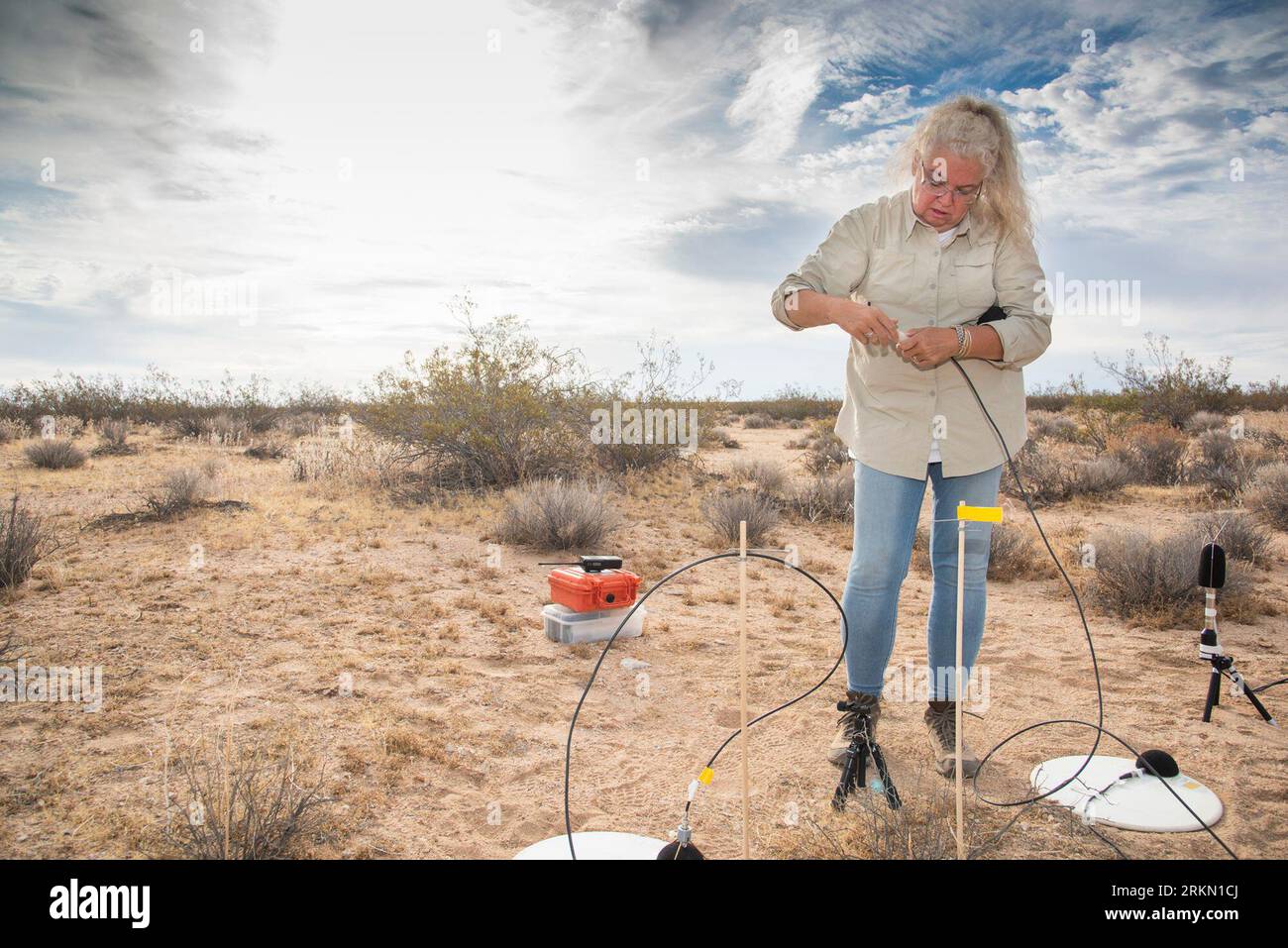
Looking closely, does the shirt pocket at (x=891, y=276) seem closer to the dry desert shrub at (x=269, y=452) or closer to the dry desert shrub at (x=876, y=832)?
the dry desert shrub at (x=876, y=832)

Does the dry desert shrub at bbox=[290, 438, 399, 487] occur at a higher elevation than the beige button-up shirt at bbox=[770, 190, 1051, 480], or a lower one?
lower

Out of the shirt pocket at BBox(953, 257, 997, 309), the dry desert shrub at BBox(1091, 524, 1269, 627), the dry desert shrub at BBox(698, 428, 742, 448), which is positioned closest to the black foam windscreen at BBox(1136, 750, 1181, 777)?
the shirt pocket at BBox(953, 257, 997, 309)

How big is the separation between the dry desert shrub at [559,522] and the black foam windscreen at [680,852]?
184 inches

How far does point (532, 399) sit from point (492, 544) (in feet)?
9.40

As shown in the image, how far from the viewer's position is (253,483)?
9570 millimetres

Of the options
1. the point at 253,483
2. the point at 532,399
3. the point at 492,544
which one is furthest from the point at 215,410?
the point at 492,544

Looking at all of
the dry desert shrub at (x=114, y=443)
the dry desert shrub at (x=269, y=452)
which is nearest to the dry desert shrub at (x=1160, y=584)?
the dry desert shrub at (x=269, y=452)

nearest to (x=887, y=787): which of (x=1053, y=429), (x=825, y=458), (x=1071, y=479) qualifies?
(x=1071, y=479)

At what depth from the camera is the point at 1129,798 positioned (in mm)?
2377

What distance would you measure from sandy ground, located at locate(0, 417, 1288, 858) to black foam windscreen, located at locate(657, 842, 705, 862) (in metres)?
0.57

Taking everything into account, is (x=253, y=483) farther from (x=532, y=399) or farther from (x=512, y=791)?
(x=512, y=791)

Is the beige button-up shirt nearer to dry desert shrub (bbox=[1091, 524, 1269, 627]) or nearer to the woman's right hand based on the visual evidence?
the woman's right hand

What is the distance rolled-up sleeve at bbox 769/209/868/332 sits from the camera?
243 centimetres

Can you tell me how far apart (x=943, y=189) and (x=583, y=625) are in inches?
115
